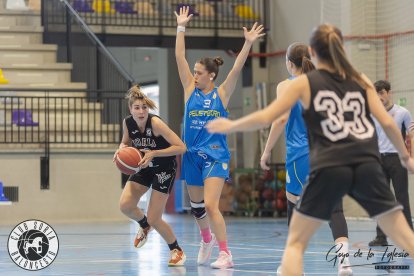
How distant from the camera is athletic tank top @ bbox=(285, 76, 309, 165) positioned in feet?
23.3

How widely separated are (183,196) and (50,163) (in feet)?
18.9

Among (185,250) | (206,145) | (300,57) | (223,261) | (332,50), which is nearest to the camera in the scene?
(332,50)

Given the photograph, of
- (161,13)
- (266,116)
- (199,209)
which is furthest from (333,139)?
(161,13)

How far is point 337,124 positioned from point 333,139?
3.4 inches

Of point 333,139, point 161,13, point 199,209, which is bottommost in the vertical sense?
point 199,209

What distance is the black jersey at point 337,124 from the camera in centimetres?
488

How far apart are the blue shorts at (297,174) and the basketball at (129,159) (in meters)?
1.52

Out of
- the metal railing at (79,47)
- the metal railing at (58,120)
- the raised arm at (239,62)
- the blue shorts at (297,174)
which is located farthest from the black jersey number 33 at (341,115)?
the metal railing at (79,47)

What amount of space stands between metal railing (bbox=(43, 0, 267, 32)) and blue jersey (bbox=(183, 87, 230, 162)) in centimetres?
1067

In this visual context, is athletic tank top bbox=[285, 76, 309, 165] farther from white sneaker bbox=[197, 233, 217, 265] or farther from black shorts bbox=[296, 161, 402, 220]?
black shorts bbox=[296, 161, 402, 220]

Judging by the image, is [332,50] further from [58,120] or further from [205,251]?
[58,120]

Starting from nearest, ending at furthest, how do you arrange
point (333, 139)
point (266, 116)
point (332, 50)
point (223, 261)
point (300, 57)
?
1. point (266, 116)
2. point (333, 139)
3. point (332, 50)
4. point (300, 57)
5. point (223, 261)

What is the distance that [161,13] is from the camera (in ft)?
64.0

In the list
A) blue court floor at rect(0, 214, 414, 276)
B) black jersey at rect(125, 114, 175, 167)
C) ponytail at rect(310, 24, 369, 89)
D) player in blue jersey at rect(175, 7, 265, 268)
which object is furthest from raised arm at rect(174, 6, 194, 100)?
ponytail at rect(310, 24, 369, 89)
